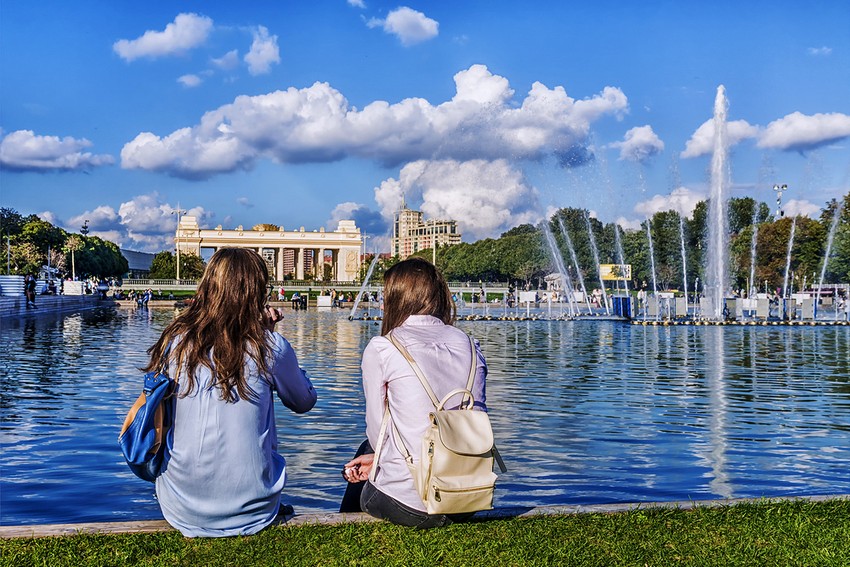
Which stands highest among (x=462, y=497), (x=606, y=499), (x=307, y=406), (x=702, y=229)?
(x=702, y=229)

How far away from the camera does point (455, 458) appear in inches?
196

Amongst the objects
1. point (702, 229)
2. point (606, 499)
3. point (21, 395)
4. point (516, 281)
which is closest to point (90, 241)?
point (516, 281)

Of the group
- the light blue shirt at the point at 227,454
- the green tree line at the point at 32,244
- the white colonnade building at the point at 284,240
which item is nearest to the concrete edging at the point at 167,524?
the light blue shirt at the point at 227,454

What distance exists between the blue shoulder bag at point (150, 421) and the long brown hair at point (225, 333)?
0.28 ft

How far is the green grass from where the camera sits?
5.16 meters

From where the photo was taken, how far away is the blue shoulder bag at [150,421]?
16.1 feet

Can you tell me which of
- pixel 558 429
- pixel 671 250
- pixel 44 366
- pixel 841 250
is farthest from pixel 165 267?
pixel 558 429

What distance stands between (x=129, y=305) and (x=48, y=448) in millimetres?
66357

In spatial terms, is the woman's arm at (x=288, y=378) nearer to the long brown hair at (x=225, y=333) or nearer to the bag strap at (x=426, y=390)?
the long brown hair at (x=225, y=333)

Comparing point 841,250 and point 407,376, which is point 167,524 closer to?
point 407,376

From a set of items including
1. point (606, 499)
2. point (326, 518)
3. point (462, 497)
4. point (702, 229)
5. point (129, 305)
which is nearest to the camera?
point (462, 497)

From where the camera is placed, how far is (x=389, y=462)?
5363mm

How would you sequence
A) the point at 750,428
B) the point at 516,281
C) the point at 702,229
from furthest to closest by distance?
the point at 516,281 < the point at 702,229 < the point at 750,428

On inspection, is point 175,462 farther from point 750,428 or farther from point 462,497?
point 750,428
